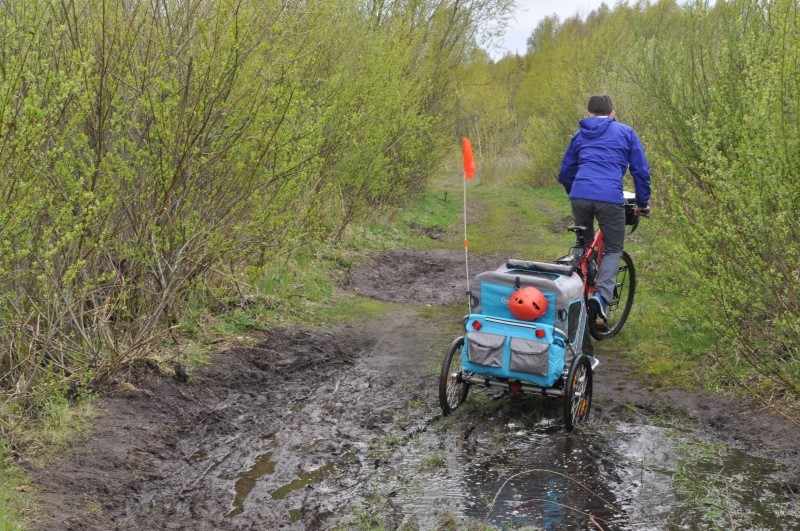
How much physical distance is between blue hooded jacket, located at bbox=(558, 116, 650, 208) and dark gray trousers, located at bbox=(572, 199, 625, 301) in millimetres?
73

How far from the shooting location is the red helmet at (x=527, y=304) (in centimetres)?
506

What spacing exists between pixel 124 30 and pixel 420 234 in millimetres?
10324

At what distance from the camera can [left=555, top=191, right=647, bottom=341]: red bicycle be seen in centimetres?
651

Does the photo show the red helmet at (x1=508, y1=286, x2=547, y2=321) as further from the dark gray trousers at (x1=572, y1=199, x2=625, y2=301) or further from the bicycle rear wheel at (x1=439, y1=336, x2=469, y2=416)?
the dark gray trousers at (x1=572, y1=199, x2=625, y2=301)

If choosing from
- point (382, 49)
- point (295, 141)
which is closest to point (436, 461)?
point (295, 141)

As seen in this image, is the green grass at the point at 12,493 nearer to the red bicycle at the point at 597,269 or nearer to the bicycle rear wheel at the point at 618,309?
the red bicycle at the point at 597,269

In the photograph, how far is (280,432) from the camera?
17.1 feet

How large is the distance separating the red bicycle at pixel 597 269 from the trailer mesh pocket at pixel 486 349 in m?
1.47

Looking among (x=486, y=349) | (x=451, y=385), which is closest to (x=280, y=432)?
(x=451, y=385)

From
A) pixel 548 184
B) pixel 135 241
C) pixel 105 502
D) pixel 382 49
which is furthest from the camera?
pixel 548 184

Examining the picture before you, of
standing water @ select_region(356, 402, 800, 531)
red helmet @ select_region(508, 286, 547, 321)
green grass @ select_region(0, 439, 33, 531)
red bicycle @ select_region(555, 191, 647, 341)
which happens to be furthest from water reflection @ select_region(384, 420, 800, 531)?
green grass @ select_region(0, 439, 33, 531)

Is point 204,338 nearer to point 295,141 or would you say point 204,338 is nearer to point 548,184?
point 295,141

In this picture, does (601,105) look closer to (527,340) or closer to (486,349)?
(527,340)

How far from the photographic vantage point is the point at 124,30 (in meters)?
5.47
